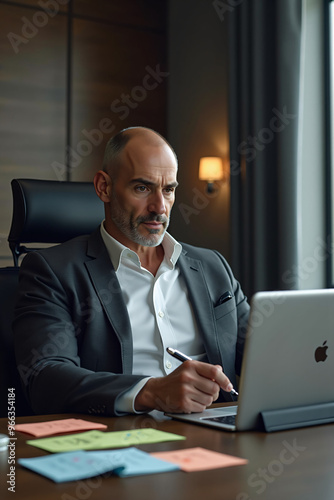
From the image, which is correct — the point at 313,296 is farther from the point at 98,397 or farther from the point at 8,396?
the point at 8,396

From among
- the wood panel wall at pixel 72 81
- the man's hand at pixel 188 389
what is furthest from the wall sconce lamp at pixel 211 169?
the man's hand at pixel 188 389

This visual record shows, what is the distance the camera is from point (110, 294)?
195 centimetres

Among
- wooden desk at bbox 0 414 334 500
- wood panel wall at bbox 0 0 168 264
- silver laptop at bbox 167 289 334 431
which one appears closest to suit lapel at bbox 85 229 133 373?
silver laptop at bbox 167 289 334 431

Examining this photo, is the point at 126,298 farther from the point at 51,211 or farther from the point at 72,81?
the point at 72,81

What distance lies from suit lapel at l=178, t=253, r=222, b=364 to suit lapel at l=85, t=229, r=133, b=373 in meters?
0.27

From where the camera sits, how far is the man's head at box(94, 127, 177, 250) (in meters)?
2.11

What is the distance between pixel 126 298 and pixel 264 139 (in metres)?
2.34

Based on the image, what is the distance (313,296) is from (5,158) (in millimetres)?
3698

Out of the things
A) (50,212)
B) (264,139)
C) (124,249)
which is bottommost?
(124,249)

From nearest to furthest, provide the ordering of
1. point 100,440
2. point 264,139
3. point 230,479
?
point 230,479, point 100,440, point 264,139

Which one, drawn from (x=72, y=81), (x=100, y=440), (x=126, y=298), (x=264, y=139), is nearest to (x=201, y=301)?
(x=126, y=298)

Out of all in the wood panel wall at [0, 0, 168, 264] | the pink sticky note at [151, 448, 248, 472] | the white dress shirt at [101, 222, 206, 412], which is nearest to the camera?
the pink sticky note at [151, 448, 248, 472]

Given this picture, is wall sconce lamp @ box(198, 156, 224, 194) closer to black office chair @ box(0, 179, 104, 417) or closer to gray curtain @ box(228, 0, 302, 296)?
gray curtain @ box(228, 0, 302, 296)

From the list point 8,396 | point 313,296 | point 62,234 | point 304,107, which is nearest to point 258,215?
point 304,107
